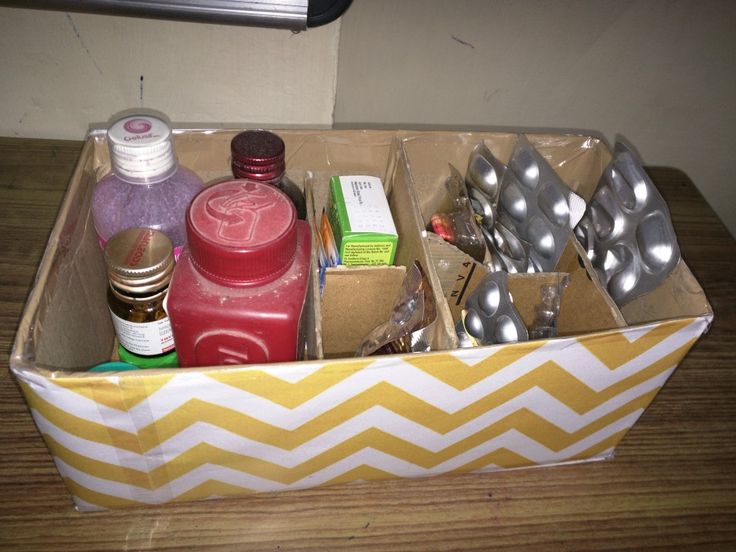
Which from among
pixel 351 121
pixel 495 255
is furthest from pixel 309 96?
pixel 495 255

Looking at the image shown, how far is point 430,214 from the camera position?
842 millimetres

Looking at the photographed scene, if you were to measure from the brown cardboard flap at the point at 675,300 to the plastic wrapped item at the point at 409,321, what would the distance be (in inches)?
9.9

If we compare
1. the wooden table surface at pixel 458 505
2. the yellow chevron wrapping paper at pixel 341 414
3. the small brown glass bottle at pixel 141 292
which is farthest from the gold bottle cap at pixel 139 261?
the wooden table surface at pixel 458 505

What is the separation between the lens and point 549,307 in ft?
2.18

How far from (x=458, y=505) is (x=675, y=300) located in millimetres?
308

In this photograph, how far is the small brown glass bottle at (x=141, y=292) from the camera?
1.73 ft

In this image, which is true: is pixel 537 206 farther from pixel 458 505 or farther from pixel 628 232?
pixel 458 505

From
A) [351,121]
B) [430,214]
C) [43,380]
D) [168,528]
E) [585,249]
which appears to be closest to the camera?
[43,380]

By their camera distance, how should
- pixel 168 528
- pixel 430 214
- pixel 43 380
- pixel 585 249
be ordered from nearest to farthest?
pixel 43 380 < pixel 168 528 < pixel 585 249 < pixel 430 214

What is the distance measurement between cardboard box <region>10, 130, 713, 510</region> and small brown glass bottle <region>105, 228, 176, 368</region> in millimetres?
58

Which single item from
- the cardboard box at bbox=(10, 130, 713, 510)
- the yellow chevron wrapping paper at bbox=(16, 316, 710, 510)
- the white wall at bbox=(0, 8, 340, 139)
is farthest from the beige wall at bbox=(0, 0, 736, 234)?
the yellow chevron wrapping paper at bbox=(16, 316, 710, 510)

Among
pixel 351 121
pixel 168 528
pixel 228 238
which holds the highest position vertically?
pixel 228 238

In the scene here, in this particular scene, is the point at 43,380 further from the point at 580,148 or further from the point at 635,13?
the point at 635,13

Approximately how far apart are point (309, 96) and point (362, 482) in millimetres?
567
